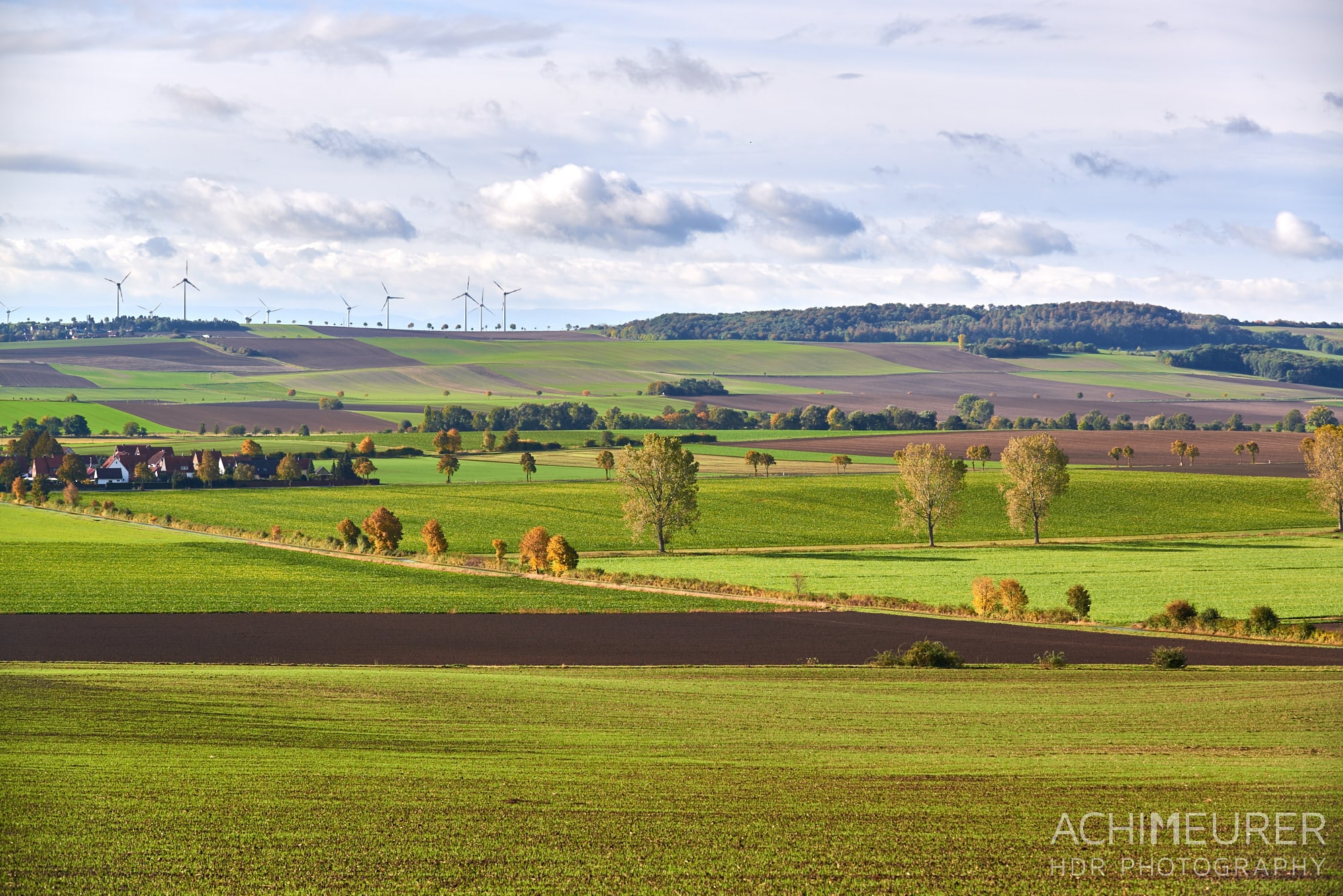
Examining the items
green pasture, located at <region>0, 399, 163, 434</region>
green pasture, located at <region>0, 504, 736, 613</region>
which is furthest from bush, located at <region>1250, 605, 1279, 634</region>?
green pasture, located at <region>0, 399, 163, 434</region>

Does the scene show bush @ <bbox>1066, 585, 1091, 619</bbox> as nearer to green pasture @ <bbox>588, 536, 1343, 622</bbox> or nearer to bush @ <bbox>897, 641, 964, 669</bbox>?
green pasture @ <bbox>588, 536, 1343, 622</bbox>

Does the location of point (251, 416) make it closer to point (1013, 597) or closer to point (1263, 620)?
point (1013, 597)

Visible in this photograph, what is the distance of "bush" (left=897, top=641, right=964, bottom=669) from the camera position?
4334cm

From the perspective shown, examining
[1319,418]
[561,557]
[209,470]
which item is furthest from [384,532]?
[1319,418]

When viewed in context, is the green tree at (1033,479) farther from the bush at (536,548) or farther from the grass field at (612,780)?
the grass field at (612,780)

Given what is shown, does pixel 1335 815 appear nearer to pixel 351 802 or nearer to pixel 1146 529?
pixel 351 802

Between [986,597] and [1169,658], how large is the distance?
1582 centimetres

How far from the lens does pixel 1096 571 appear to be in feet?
229

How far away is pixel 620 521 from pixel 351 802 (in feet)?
237

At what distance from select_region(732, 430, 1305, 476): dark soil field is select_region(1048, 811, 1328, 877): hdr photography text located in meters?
107

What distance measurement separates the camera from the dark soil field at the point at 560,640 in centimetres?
4462

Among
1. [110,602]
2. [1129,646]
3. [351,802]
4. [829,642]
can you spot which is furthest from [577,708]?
[110,602]

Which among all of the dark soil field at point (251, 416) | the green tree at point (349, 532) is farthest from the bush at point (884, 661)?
the dark soil field at point (251, 416)

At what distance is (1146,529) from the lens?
301ft
